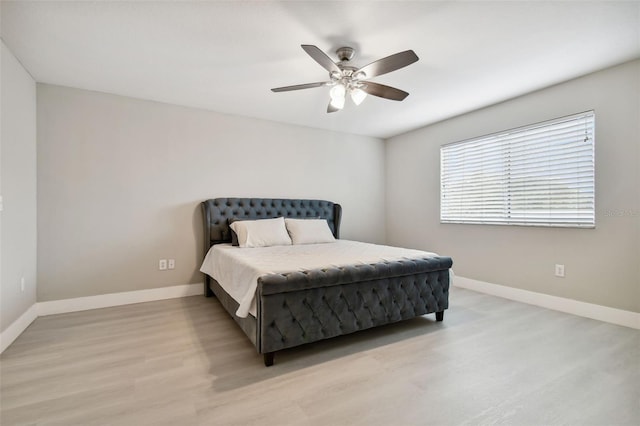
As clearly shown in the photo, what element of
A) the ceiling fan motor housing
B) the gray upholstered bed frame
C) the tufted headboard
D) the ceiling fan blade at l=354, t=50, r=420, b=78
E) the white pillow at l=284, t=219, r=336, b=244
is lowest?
the gray upholstered bed frame

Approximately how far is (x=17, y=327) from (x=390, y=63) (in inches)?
148

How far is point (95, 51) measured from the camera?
2408 millimetres

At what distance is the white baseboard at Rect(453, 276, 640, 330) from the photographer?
104 inches

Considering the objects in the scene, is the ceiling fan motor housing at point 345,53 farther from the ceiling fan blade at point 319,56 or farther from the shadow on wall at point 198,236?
the shadow on wall at point 198,236

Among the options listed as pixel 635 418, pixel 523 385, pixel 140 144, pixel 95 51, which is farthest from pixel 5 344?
pixel 635 418

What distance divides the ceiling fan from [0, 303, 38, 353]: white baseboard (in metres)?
2.88

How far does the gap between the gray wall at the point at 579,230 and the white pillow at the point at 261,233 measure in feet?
8.02

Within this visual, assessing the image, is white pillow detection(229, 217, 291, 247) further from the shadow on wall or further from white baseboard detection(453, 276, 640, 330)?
white baseboard detection(453, 276, 640, 330)

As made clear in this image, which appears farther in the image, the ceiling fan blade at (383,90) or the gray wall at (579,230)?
the gray wall at (579,230)

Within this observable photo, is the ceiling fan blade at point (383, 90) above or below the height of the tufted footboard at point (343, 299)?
above

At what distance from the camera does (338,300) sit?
87.6 inches

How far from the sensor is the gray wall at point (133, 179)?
3041 mm

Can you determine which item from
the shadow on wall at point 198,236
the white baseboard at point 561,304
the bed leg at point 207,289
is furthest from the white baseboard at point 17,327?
the white baseboard at point 561,304

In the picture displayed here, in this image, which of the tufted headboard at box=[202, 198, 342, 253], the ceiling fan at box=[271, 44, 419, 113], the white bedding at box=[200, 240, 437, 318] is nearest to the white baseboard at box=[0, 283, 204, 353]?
the tufted headboard at box=[202, 198, 342, 253]
